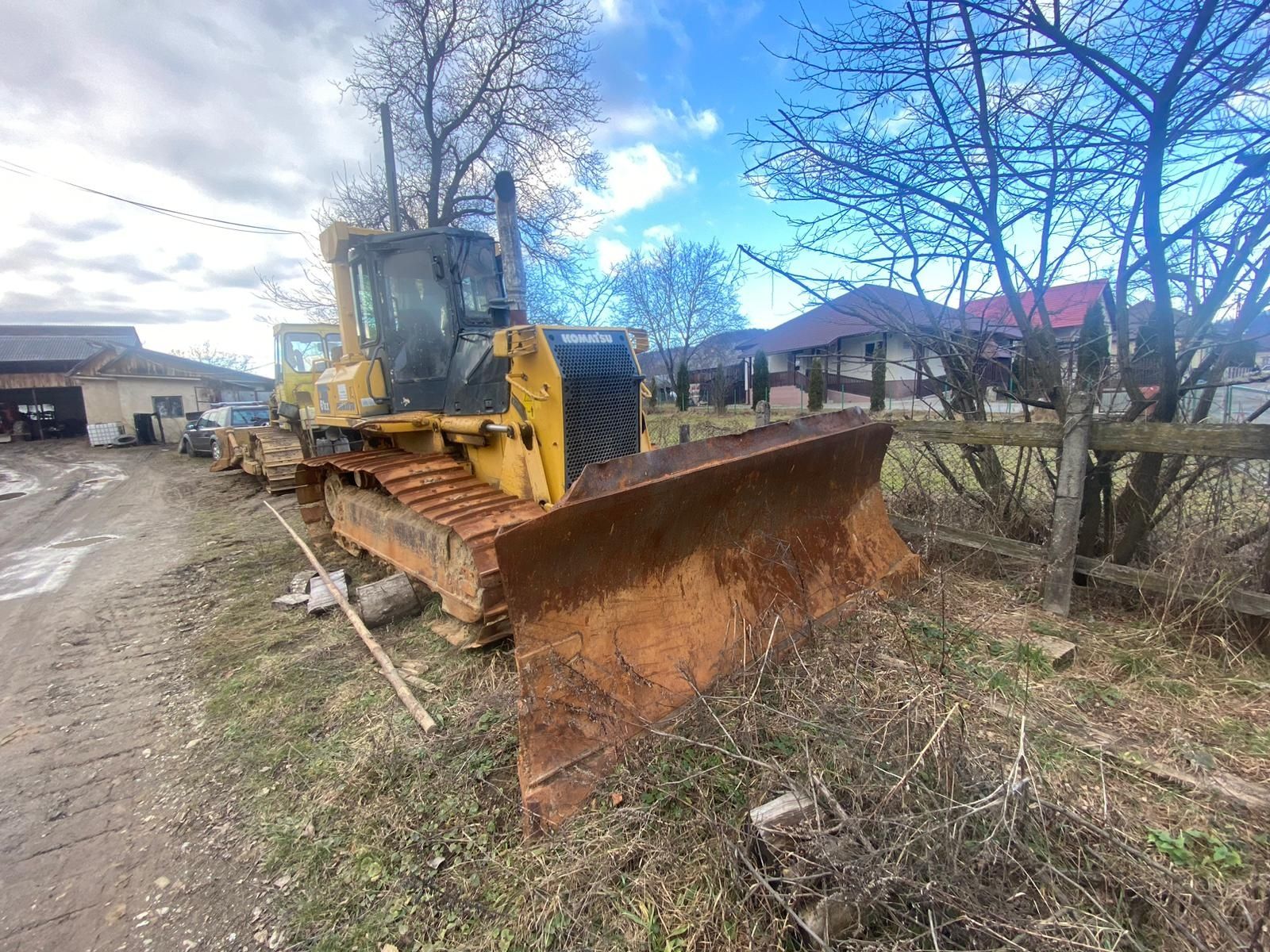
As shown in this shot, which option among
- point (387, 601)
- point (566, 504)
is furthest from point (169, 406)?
point (566, 504)

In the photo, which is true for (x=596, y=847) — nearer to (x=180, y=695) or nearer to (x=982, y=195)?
(x=180, y=695)

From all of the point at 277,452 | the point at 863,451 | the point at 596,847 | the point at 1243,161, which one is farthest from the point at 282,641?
the point at 277,452

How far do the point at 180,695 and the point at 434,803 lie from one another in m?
2.30

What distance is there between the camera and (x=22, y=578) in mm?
6121

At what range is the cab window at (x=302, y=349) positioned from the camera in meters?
10.8

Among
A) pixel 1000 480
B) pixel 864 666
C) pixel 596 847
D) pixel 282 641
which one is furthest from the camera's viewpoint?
pixel 1000 480

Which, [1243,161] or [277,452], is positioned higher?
[1243,161]

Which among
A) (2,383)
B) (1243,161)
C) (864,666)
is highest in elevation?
(2,383)

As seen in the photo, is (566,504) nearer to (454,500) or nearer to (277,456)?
(454,500)

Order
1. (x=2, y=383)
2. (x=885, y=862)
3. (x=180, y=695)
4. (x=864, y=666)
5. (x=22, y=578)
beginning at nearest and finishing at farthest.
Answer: (x=885, y=862) < (x=864, y=666) < (x=180, y=695) < (x=22, y=578) < (x=2, y=383)

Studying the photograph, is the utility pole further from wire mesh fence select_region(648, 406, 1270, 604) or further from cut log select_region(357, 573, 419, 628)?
wire mesh fence select_region(648, 406, 1270, 604)

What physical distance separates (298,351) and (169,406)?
2202 centimetres

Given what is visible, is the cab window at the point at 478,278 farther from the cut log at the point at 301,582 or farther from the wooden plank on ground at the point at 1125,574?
the wooden plank on ground at the point at 1125,574

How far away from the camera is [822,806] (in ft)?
6.26
